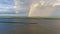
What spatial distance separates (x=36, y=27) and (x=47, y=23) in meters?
0.07

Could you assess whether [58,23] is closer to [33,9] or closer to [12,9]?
[33,9]

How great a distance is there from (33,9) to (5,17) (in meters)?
0.17

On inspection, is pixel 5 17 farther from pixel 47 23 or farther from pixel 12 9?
pixel 47 23

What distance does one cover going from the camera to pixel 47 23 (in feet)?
1.82

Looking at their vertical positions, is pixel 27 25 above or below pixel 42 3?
below

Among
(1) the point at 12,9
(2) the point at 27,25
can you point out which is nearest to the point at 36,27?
(2) the point at 27,25

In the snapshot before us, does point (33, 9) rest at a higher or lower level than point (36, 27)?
higher

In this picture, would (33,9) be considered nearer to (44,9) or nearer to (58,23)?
(44,9)

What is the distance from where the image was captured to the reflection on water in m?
0.55

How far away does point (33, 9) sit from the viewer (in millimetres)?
574

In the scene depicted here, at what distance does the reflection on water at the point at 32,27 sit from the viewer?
1.80 ft

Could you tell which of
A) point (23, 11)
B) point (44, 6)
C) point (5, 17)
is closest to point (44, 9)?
point (44, 6)

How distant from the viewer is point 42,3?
57 cm

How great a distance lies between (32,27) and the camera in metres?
0.56
